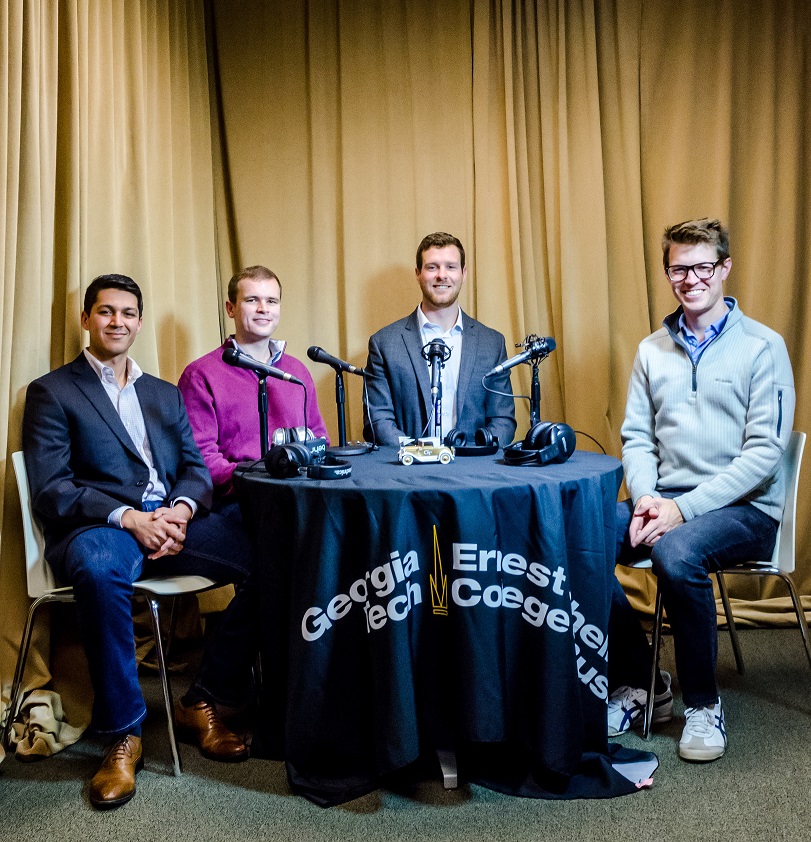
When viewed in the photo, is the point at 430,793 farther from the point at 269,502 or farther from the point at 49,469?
the point at 49,469

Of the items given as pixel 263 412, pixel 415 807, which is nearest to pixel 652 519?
pixel 415 807

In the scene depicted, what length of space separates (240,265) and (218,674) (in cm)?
209

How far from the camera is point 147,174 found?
3.31 metres

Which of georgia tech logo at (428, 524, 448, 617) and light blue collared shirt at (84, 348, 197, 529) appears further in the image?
light blue collared shirt at (84, 348, 197, 529)

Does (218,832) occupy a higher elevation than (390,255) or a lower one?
lower

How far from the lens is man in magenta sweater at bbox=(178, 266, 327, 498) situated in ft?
9.93

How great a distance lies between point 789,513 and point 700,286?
2.48ft

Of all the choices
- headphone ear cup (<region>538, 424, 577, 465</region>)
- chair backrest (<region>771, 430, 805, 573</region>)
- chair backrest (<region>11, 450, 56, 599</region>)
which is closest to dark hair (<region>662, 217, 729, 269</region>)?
chair backrest (<region>771, 430, 805, 573</region>)

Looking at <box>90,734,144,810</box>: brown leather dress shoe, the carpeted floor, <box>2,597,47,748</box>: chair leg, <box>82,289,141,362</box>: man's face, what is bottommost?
the carpeted floor

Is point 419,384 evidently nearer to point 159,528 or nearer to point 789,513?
point 159,528

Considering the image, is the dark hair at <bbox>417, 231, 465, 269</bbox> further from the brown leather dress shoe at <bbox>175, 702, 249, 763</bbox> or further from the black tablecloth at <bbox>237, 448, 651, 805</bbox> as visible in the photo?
the brown leather dress shoe at <bbox>175, 702, 249, 763</bbox>

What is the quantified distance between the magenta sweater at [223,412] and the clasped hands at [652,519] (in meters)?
1.31

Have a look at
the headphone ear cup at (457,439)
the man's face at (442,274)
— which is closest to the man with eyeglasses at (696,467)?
the headphone ear cup at (457,439)

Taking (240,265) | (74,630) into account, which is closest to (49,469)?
(74,630)
